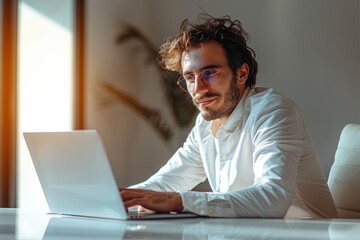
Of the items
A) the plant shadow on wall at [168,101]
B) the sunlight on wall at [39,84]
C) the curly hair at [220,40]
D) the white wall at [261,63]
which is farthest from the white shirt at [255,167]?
the plant shadow on wall at [168,101]

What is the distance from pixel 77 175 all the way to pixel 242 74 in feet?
3.12

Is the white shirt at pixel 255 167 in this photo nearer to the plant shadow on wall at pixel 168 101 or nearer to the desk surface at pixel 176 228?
the desk surface at pixel 176 228

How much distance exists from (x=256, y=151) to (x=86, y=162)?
0.61 m

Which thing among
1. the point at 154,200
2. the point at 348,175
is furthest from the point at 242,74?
the point at 154,200

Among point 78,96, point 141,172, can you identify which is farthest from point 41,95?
point 141,172

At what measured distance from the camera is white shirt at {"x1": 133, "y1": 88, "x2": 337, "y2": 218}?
192 cm

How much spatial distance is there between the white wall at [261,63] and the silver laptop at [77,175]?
3.47m

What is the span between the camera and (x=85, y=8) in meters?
5.31

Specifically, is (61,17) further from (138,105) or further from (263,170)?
(263,170)

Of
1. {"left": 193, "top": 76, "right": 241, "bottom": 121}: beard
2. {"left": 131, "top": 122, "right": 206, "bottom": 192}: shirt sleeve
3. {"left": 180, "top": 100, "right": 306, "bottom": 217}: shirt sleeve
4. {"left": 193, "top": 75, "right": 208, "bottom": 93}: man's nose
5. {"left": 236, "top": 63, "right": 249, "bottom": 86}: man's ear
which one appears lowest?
{"left": 131, "top": 122, "right": 206, "bottom": 192}: shirt sleeve

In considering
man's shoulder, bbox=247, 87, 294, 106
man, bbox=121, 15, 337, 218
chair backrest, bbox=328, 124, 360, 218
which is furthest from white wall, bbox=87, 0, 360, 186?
man's shoulder, bbox=247, 87, 294, 106

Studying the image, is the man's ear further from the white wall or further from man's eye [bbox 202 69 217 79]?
the white wall

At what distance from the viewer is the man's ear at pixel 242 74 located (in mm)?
2551

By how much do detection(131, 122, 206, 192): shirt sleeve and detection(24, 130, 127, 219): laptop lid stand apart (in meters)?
0.64
